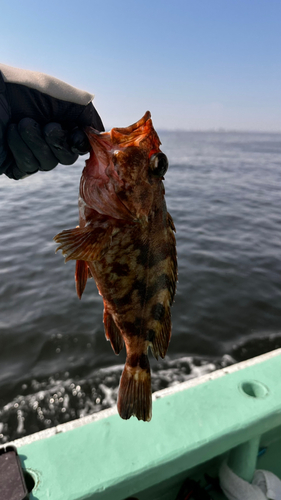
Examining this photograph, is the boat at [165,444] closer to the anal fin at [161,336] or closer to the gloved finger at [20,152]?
the anal fin at [161,336]

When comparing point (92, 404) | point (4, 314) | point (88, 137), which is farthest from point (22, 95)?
point (4, 314)

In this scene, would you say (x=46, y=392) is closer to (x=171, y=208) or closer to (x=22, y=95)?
(x=22, y=95)

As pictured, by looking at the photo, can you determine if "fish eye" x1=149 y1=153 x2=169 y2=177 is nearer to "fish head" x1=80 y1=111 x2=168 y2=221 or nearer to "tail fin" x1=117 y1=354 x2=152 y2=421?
"fish head" x1=80 y1=111 x2=168 y2=221

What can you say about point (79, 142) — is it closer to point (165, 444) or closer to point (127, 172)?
point (127, 172)

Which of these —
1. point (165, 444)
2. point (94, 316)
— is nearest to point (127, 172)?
point (165, 444)

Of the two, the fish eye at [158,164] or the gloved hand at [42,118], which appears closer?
the fish eye at [158,164]

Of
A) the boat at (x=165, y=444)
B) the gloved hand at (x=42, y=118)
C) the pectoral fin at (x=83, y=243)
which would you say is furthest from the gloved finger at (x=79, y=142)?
the boat at (x=165, y=444)

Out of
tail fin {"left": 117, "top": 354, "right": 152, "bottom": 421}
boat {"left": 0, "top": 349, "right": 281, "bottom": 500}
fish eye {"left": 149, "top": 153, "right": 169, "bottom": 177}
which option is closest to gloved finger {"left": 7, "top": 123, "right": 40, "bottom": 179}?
fish eye {"left": 149, "top": 153, "right": 169, "bottom": 177}
